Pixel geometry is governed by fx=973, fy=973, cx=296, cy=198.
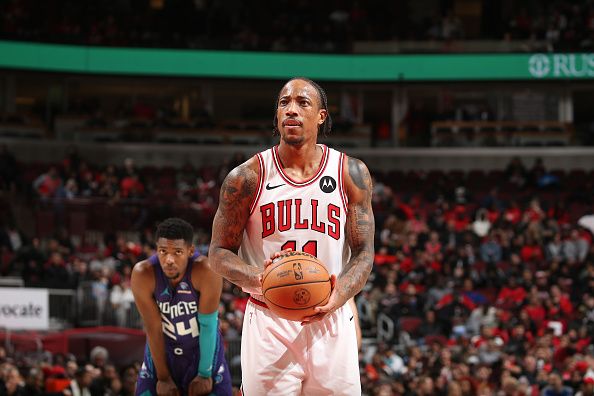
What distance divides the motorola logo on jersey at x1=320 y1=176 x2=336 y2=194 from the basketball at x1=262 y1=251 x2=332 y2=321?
576 mm

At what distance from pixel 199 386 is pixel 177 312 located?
0.57 meters

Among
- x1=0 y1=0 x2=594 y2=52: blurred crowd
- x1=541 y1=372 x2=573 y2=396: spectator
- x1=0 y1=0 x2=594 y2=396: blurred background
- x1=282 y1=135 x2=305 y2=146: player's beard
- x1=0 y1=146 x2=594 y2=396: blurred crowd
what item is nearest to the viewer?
x1=282 y1=135 x2=305 y2=146: player's beard

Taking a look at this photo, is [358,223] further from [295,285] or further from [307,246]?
[295,285]

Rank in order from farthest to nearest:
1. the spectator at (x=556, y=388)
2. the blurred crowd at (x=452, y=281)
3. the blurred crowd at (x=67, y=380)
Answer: the blurred crowd at (x=452, y=281) < the spectator at (x=556, y=388) < the blurred crowd at (x=67, y=380)

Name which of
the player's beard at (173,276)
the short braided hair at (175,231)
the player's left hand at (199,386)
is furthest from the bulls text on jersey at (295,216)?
the player's left hand at (199,386)

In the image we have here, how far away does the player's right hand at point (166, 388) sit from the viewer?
7.14m

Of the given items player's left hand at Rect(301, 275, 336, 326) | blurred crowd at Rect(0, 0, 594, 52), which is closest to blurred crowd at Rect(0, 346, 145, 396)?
player's left hand at Rect(301, 275, 336, 326)

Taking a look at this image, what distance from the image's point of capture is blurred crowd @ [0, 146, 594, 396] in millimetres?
14688

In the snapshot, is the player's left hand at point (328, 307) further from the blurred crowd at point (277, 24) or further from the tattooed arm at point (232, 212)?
the blurred crowd at point (277, 24)

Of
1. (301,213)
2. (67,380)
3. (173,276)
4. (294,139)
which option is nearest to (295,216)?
(301,213)

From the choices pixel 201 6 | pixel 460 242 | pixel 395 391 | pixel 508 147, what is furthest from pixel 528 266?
pixel 201 6

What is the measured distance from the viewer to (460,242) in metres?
21.0

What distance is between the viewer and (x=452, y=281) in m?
19.2

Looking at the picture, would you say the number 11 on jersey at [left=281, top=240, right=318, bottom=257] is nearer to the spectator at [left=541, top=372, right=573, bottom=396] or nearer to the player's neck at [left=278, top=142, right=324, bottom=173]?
the player's neck at [left=278, top=142, right=324, bottom=173]
